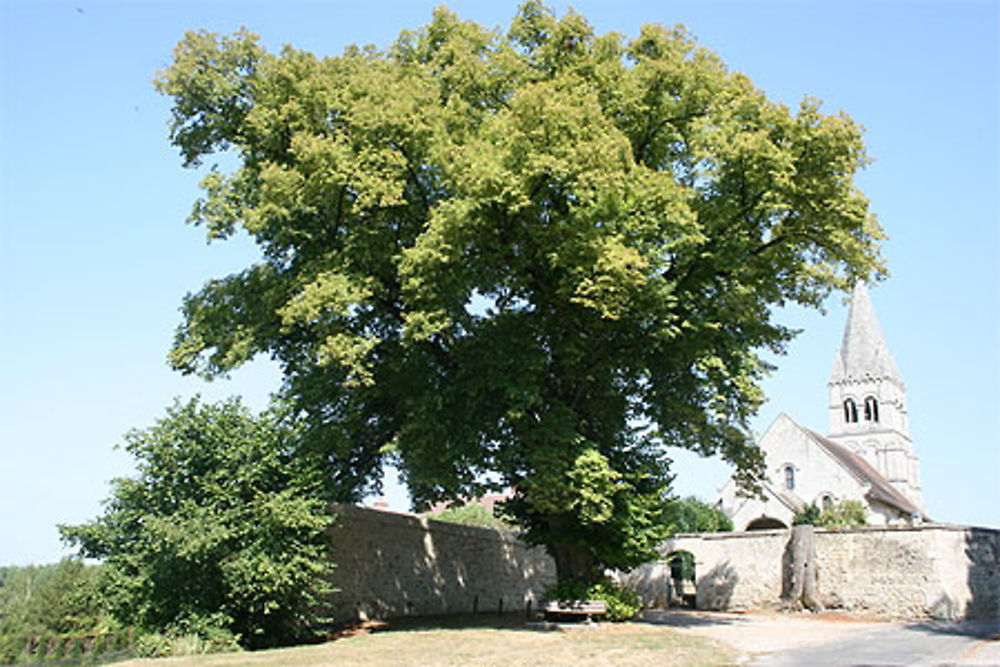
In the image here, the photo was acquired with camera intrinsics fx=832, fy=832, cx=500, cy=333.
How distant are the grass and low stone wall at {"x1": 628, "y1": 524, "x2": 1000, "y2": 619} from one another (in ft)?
27.0

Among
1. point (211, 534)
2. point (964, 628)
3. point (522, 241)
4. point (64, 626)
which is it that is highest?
point (522, 241)

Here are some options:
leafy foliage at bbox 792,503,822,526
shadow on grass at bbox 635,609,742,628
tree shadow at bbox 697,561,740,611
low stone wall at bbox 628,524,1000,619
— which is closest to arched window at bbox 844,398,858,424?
leafy foliage at bbox 792,503,822,526

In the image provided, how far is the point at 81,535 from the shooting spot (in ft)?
53.7

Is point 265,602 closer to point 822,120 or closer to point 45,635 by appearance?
point 45,635

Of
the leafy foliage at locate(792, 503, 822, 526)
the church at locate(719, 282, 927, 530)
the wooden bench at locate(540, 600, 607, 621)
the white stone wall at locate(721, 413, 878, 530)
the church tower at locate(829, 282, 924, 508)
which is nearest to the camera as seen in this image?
the wooden bench at locate(540, 600, 607, 621)

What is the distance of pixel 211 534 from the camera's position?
15516 millimetres

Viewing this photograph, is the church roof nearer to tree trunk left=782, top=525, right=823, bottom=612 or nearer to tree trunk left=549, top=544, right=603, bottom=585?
tree trunk left=782, top=525, right=823, bottom=612

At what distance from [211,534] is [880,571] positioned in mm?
17776

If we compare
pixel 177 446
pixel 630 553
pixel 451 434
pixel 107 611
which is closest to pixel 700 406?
pixel 630 553

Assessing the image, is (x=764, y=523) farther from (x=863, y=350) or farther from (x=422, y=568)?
(x=863, y=350)

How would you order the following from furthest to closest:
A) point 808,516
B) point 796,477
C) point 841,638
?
point 796,477, point 808,516, point 841,638

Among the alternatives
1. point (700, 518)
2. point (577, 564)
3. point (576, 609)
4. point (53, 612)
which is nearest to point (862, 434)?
point (700, 518)

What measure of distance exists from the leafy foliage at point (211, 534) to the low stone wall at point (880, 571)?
45.7ft

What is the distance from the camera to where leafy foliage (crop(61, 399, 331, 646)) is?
1590cm
